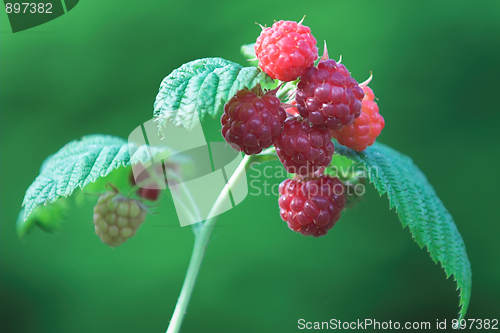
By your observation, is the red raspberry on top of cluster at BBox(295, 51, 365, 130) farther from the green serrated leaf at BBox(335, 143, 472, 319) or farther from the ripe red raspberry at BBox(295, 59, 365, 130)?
the green serrated leaf at BBox(335, 143, 472, 319)

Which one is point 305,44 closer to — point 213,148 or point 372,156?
point 372,156

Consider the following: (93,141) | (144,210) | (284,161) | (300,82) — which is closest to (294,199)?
(284,161)

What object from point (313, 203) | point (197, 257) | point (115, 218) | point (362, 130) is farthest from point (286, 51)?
point (115, 218)

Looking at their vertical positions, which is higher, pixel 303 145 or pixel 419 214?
pixel 303 145

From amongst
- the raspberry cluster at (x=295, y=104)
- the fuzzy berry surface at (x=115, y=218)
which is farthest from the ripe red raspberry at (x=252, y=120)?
the fuzzy berry surface at (x=115, y=218)

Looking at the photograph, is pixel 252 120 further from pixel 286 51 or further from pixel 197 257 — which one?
pixel 197 257
